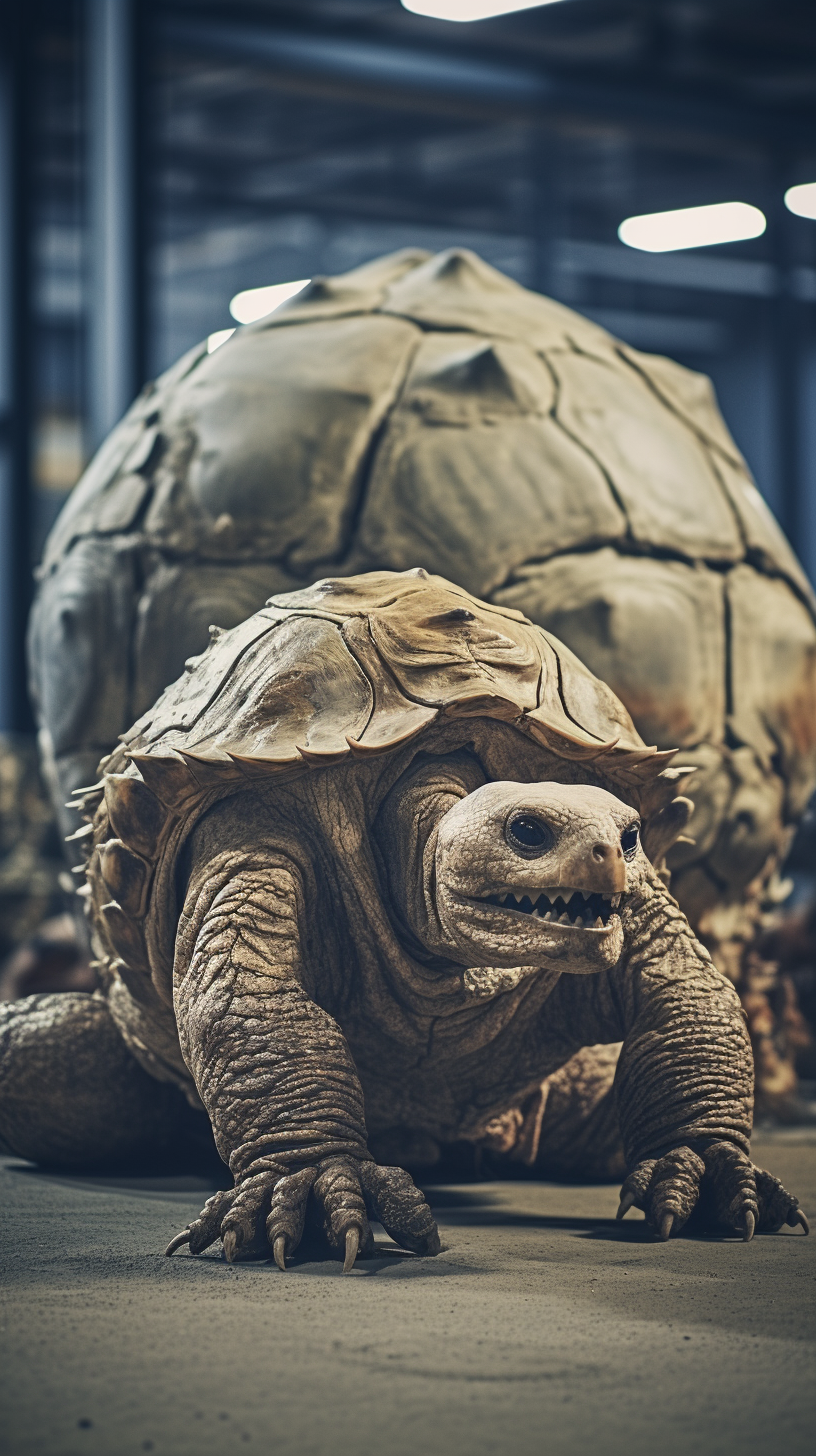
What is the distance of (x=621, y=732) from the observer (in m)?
2.72

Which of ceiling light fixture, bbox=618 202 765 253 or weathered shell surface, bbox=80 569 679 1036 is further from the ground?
ceiling light fixture, bbox=618 202 765 253

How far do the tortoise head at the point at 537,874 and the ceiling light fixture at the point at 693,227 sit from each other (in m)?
9.26

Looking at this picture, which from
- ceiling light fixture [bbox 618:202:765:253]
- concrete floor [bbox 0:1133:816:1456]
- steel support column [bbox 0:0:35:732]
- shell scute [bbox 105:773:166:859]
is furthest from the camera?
ceiling light fixture [bbox 618:202:765:253]

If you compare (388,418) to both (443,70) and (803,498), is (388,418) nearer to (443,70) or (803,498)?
(443,70)

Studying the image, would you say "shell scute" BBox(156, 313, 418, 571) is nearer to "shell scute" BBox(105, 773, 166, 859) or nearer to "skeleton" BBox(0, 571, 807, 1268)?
"skeleton" BBox(0, 571, 807, 1268)

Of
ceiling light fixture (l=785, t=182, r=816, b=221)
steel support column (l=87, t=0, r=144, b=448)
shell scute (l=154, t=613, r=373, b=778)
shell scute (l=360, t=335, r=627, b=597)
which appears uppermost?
ceiling light fixture (l=785, t=182, r=816, b=221)

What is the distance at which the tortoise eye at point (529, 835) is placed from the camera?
7.53 feet

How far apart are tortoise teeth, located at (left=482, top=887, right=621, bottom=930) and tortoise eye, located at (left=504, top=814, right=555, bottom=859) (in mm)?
59

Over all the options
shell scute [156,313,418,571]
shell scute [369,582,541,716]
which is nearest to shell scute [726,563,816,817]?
shell scute [156,313,418,571]

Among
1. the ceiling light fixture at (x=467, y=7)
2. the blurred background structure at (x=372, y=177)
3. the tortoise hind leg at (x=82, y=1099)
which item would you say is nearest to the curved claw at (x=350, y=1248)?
the tortoise hind leg at (x=82, y=1099)

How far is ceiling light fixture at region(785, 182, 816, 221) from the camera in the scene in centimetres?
1045

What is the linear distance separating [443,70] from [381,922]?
7.42 meters

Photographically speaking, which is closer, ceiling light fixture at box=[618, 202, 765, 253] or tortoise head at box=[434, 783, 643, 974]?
tortoise head at box=[434, 783, 643, 974]

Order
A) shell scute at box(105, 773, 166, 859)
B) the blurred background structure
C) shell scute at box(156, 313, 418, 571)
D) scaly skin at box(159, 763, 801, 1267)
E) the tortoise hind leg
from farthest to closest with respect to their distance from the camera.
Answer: the blurred background structure, shell scute at box(156, 313, 418, 571), the tortoise hind leg, shell scute at box(105, 773, 166, 859), scaly skin at box(159, 763, 801, 1267)
